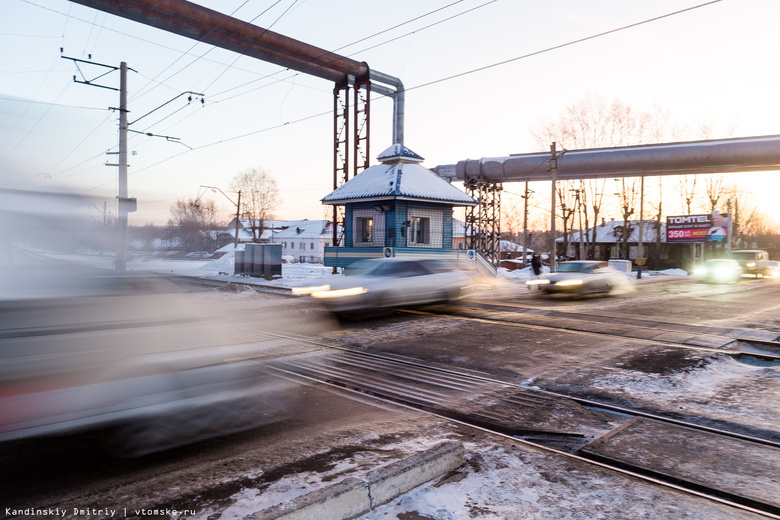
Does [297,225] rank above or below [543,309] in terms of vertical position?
above

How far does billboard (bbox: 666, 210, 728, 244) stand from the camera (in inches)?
1422

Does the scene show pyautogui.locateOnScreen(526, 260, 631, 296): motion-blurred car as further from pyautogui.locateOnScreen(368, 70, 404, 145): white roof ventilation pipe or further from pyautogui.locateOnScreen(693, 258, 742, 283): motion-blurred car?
pyautogui.locateOnScreen(368, 70, 404, 145): white roof ventilation pipe

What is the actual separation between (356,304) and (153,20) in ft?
55.0

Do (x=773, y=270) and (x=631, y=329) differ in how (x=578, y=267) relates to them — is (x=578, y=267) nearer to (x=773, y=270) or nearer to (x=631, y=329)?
(x=631, y=329)

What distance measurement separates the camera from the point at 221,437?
15.5 feet

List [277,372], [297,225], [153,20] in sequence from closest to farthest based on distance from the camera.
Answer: [277,372] < [153,20] < [297,225]

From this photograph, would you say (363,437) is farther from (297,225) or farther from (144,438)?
(297,225)

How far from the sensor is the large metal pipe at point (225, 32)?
1971 centimetres

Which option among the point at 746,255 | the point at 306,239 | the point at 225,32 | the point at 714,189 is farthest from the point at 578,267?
the point at 306,239

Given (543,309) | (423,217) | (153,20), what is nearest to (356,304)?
(543,309)

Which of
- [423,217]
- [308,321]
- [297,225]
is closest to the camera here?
[308,321]

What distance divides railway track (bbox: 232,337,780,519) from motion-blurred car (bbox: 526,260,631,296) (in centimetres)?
1149

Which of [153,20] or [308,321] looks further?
[153,20]

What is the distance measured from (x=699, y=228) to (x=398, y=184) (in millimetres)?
25915
